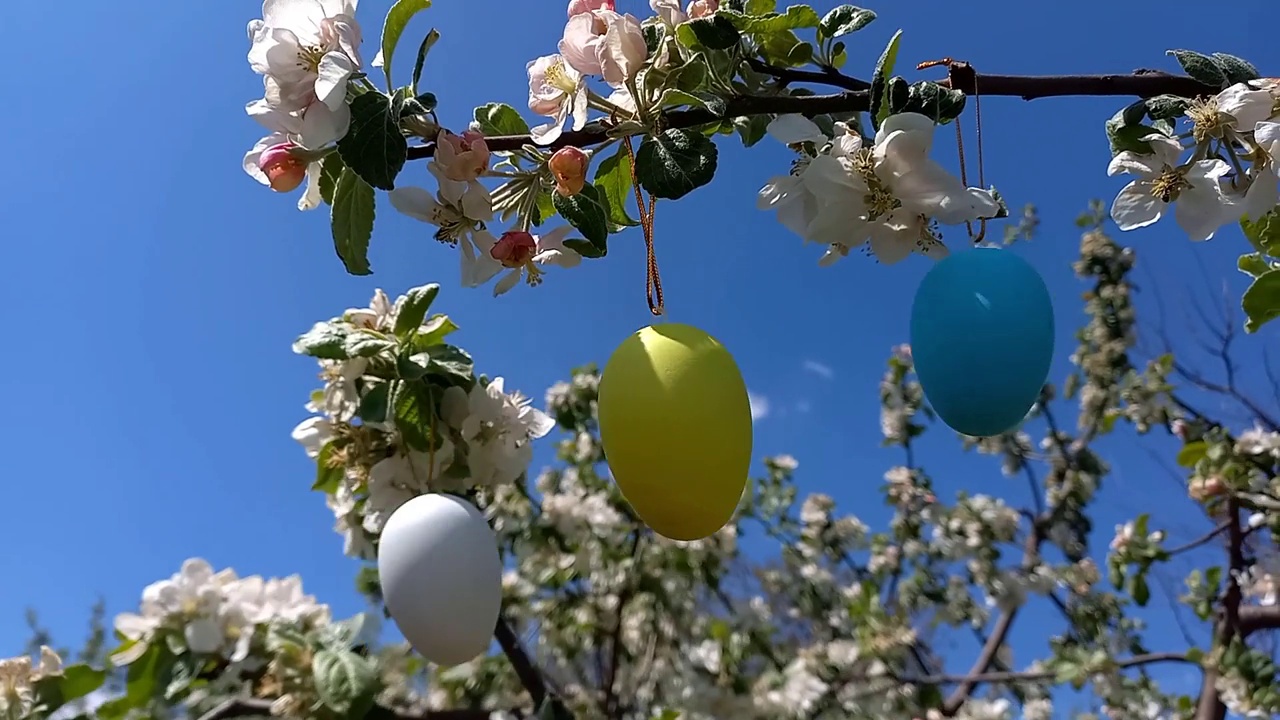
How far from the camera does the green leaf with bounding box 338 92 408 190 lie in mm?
848

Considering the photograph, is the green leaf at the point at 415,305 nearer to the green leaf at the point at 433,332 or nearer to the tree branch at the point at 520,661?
the green leaf at the point at 433,332

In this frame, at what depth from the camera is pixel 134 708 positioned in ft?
5.23

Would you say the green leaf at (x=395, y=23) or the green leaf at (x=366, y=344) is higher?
the green leaf at (x=395, y=23)

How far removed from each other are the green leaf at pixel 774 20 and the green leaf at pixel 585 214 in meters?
0.27

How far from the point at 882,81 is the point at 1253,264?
770mm

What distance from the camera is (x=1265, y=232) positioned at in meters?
1.11

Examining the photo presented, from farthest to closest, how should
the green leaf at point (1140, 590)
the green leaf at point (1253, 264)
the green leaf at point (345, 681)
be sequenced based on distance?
the green leaf at point (1140, 590) < the green leaf at point (345, 681) < the green leaf at point (1253, 264)

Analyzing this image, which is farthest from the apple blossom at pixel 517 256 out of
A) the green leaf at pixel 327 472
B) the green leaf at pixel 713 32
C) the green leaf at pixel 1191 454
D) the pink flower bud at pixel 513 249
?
the green leaf at pixel 1191 454

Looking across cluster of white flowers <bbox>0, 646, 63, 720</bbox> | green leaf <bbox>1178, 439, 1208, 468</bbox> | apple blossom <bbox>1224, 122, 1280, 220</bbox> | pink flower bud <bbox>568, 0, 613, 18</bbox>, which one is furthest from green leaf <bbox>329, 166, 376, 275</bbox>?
green leaf <bbox>1178, 439, 1208, 468</bbox>

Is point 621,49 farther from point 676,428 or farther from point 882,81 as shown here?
point 676,428

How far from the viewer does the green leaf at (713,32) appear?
89 cm

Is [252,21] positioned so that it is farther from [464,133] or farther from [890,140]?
[890,140]

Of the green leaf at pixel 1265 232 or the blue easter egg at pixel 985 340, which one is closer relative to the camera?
the blue easter egg at pixel 985 340

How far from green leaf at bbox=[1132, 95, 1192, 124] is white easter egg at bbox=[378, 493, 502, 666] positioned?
40.1 inches
